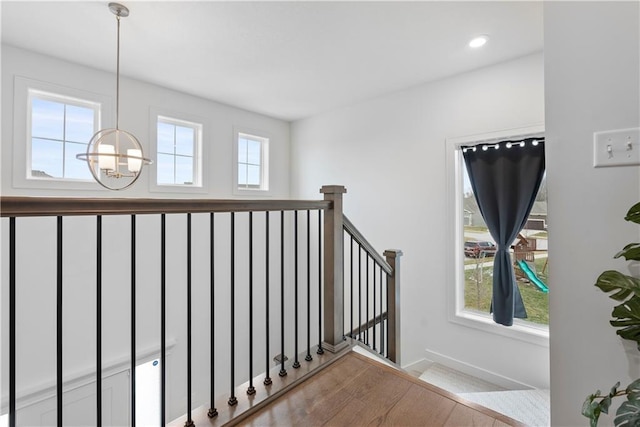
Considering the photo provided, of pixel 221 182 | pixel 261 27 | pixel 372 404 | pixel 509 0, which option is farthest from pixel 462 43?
pixel 221 182

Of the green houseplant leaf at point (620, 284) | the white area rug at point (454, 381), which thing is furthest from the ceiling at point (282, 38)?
the white area rug at point (454, 381)

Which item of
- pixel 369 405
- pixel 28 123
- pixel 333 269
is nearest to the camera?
pixel 369 405

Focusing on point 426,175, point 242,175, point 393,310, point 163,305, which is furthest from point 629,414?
point 242,175

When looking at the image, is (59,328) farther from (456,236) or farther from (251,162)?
(251,162)

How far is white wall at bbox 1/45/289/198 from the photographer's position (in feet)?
8.86

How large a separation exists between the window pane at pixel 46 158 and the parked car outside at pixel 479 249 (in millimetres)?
4187

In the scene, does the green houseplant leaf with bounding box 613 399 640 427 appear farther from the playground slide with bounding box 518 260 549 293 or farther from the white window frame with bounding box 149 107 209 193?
the white window frame with bounding box 149 107 209 193

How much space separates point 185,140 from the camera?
12.8 feet

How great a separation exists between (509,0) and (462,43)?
1.72 feet

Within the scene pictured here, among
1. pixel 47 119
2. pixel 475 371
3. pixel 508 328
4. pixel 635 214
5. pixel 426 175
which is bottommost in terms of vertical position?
pixel 475 371

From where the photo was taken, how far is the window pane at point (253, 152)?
461 cm

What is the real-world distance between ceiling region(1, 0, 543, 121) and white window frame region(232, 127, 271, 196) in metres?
0.94

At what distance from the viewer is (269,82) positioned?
346cm

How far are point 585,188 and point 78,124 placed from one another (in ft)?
13.3
